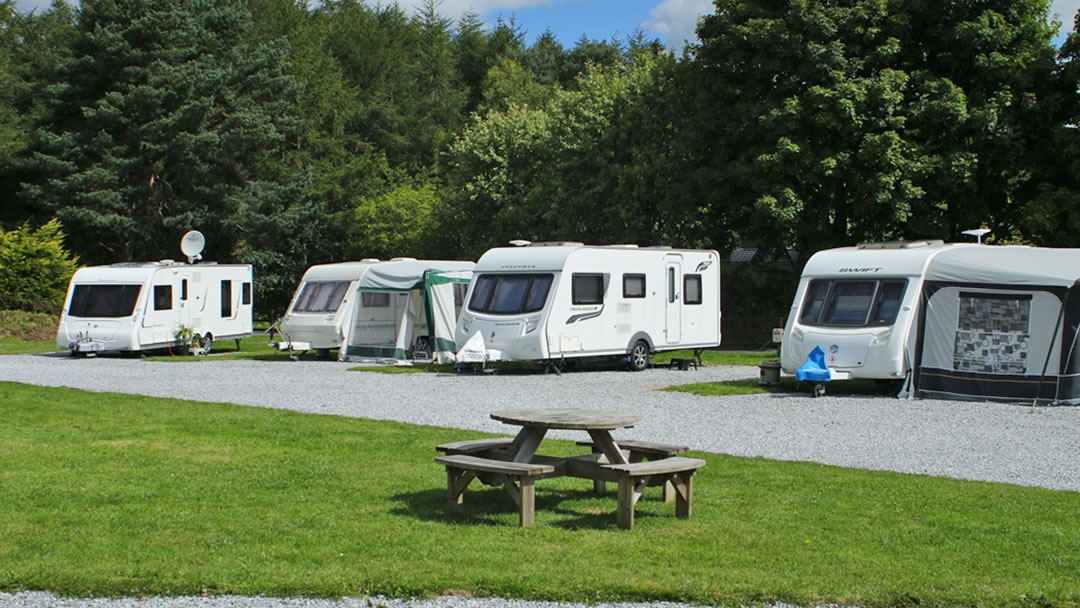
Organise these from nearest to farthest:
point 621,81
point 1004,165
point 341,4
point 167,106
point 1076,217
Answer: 1. point 1076,217
2. point 1004,165
3. point 621,81
4. point 167,106
5. point 341,4

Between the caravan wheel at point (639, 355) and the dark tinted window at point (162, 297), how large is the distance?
11.2 meters

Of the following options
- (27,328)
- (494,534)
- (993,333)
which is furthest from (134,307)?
(494,534)

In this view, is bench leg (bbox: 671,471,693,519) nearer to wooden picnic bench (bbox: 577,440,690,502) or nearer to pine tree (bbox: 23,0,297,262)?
wooden picnic bench (bbox: 577,440,690,502)

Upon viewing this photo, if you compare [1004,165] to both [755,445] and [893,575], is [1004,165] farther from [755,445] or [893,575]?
[893,575]

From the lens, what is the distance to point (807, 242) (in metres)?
28.4

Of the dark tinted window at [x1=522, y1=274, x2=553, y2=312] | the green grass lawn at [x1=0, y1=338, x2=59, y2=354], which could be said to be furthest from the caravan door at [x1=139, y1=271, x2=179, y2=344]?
the dark tinted window at [x1=522, y1=274, x2=553, y2=312]

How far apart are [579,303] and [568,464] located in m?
13.0

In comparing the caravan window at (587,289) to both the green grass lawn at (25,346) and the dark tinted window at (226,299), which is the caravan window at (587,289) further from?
the green grass lawn at (25,346)

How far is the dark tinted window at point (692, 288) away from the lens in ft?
75.3

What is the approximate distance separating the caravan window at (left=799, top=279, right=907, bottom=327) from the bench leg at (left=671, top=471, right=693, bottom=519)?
1021 centimetres

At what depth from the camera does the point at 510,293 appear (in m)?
21.0

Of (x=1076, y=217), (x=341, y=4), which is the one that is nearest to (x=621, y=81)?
(x=1076, y=217)

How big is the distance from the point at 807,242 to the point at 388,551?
76.3ft

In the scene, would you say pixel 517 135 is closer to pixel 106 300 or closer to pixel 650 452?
pixel 106 300
